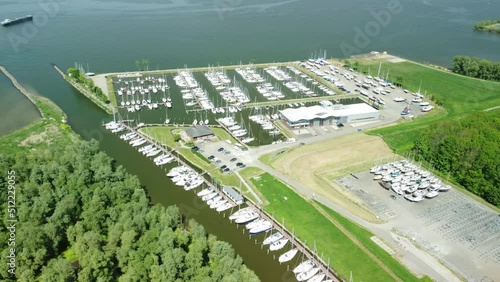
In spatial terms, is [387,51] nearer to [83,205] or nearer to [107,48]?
[107,48]

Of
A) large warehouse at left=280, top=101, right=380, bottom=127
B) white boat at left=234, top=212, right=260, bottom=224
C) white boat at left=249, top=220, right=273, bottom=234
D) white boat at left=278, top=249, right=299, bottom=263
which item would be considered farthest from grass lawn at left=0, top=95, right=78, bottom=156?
white boat at left=278, top=249, right=299, bottom=263

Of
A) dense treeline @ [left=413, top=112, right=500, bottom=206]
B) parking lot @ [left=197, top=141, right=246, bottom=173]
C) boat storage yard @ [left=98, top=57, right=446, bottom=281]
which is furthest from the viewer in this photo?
parking lot @ [left=197, top=141, right=246, bottom=173]

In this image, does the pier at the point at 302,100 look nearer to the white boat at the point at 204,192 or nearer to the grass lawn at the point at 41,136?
the white boat at the point at 204,192

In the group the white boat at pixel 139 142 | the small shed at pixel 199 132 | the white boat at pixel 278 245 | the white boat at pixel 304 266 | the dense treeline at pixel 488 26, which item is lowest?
the white boat at pixel 304 266

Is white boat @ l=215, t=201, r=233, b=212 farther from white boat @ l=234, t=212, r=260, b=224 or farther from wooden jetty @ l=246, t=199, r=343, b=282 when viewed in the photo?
white boat @ l=234, t=212, r=260, b=224

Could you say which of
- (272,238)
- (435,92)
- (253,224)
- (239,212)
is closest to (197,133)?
(239,212)

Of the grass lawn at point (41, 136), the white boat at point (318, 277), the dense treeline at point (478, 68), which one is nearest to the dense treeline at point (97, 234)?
the white boat at point (318, 277)
